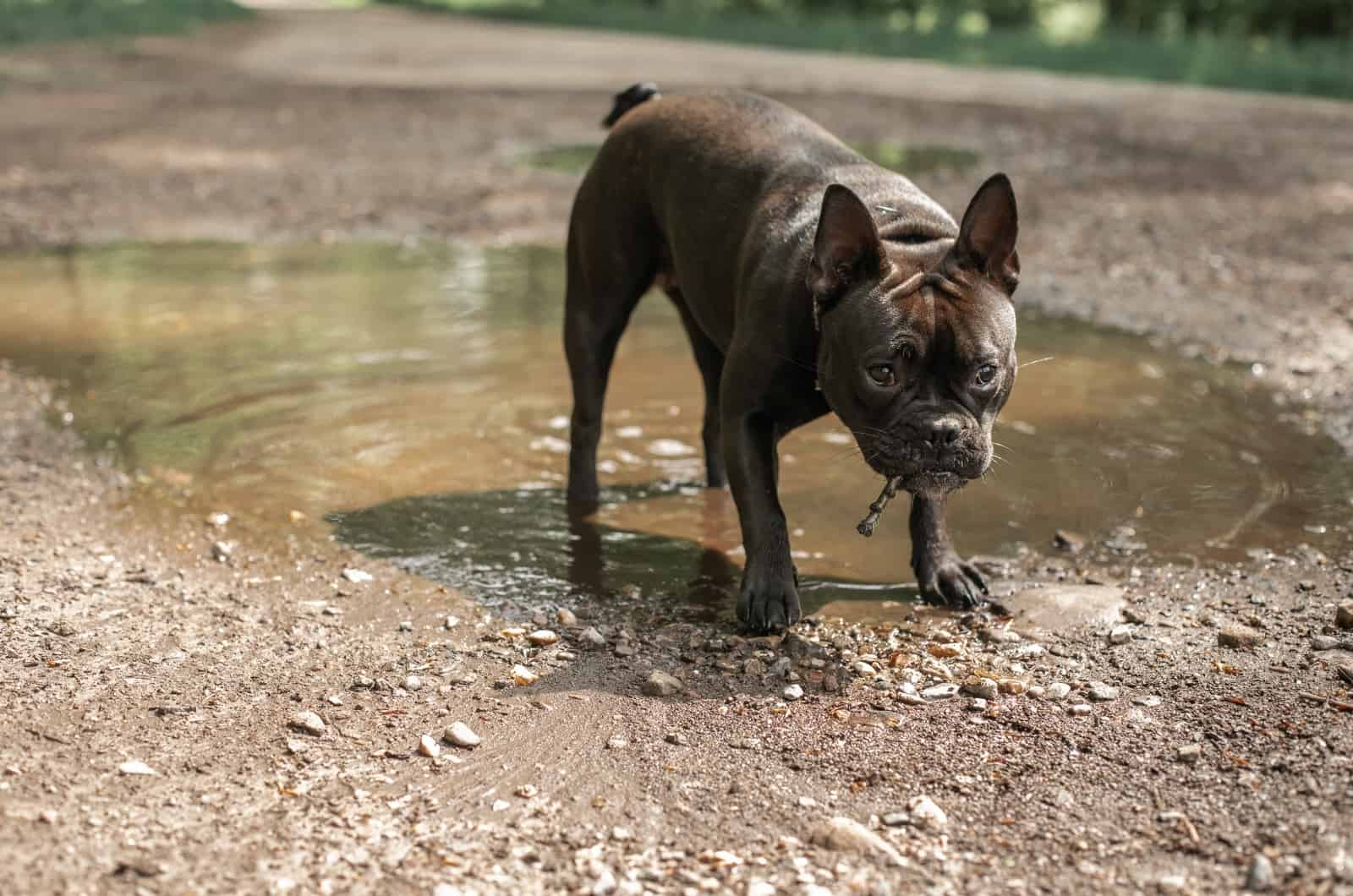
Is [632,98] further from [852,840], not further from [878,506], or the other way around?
[852,840]

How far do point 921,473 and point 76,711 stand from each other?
2.37m

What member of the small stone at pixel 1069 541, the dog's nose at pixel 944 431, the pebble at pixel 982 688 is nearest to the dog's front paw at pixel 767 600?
the pebble at pixel 982 688

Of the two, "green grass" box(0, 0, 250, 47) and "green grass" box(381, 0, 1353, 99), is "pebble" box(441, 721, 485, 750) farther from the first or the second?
"green grass" box(0, 0, 250, 47)

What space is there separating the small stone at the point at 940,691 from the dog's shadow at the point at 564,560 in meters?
0.73

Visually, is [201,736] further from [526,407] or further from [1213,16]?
[1213,16]

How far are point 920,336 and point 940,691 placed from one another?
1.00 m

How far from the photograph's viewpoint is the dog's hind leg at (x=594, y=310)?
19.1 ft

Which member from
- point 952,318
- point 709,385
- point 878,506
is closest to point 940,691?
point 878,506

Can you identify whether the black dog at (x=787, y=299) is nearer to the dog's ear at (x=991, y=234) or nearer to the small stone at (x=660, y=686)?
the dog's ear at (x=991, y=234)

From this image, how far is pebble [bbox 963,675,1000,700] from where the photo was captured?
430 centimetres

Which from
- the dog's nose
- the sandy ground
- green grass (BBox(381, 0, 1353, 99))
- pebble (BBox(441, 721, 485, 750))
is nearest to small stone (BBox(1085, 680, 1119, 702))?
the sandy ground

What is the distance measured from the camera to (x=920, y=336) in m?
4.27

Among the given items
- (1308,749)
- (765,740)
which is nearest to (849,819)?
(765,740)

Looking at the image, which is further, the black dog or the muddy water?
the muddy water
